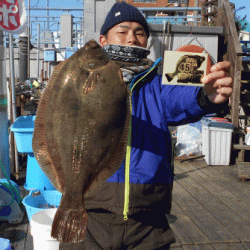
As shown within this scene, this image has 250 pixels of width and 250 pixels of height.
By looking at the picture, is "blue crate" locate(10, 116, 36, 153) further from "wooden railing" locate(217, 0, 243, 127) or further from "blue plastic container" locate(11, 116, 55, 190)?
"wooden railing" locate(217, 0, 243, 127)

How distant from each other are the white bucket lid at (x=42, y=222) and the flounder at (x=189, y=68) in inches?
73.0

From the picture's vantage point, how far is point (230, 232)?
3672mm

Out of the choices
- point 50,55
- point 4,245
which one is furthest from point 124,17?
point 50,55

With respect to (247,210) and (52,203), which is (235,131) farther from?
(52,203)

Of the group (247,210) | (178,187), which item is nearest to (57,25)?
(178,187)

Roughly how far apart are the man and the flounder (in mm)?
143

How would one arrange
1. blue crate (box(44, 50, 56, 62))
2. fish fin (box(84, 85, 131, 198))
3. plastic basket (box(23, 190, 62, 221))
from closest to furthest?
fish fin (box(84, 85, 131, 198)), plastic basket (box(23, 190, 62, 221)), blue crate (box(44, 50, 56, 62))

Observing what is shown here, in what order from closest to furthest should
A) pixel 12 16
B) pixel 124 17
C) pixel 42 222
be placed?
pixel 124 17 < pixel 42 222 < pixel 12 16

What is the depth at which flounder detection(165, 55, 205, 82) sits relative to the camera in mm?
1454

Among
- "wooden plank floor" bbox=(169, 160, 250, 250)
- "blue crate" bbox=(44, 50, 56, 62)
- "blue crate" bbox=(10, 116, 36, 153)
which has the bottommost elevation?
"wooden plank floor" bbox=(169, 160, 250, 250)

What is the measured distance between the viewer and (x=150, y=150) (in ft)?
5.55

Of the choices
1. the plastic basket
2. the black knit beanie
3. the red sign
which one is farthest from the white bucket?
the red sign

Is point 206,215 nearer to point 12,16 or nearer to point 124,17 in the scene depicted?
point 124,17

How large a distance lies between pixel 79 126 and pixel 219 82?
63 centimetres
